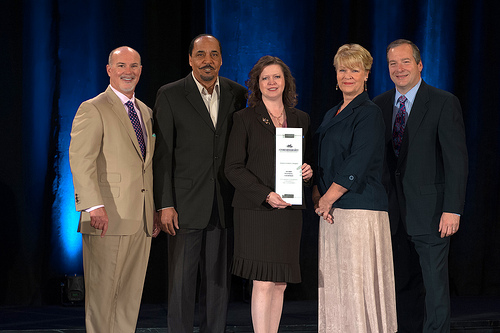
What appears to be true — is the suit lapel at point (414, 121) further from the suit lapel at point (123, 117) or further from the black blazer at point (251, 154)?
the suit lapel at point (123, 117)

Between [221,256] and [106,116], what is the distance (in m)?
1.01

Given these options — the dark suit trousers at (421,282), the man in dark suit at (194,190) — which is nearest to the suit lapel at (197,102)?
the man in dark suit at (194,190)

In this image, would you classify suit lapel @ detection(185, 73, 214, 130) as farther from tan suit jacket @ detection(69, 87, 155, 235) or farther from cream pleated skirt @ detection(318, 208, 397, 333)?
cream pleated skirt @ detection(318, 208, 397, 333)

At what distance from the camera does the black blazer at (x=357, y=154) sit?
3.04 meters

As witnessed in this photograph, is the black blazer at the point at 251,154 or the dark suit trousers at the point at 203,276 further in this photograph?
the dark suit trousers at the point at 203,276

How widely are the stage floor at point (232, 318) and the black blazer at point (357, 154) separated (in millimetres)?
1409

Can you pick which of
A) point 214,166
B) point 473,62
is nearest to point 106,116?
point 214,166

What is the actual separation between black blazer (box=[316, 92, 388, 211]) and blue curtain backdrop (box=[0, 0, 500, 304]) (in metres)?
1.91

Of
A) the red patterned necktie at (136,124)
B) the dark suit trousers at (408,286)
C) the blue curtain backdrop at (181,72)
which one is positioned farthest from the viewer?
the blue curtain backdrop at (181,72)

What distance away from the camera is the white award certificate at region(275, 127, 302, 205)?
119 inches

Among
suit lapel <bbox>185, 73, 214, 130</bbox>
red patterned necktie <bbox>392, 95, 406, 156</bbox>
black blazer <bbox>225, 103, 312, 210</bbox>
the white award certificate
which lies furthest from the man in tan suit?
red patterned necktie <bbox>392, 95, 406, 156</bbox>

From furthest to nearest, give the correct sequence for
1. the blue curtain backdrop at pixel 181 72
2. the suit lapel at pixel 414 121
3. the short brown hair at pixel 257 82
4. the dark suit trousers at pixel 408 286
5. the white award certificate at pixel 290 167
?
the blue curtain backdrop at pixel 181 72 < the dark suit trousers at pixel 408 286 < the suit lapel at pixel 414 121 < the short brown hair at pixel 257 82 < the white award certificate at pixel 290 167

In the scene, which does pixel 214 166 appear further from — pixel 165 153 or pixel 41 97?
pixel 41 97

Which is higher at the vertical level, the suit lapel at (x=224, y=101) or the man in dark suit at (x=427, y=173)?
the suit lapel at (x=224, y=101)
